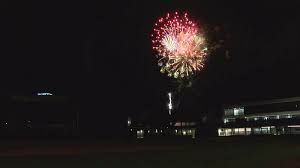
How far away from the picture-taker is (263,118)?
379ft

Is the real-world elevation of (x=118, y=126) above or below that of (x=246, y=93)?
below

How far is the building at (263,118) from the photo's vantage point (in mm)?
100175

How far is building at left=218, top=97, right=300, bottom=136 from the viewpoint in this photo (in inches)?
3944

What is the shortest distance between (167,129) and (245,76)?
34919 mm

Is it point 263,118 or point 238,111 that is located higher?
point 238,111

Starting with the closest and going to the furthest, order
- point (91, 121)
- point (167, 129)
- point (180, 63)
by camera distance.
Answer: point (180, 63), point (91, 121), point (167, 129)

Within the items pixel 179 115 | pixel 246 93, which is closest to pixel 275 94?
pixel 246 93

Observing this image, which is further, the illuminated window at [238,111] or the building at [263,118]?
the illuminated window at [238,111]

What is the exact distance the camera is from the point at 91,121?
7219 centimetres

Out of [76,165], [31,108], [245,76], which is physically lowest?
[76,165]

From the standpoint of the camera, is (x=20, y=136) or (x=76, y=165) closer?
(x=76, y=165)

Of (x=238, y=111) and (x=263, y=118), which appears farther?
(x=238, y=111)

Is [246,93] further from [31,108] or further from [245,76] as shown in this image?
[31,108]

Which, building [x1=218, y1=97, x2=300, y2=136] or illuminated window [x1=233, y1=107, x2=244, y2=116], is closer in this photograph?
building [x1=218, y1=97, x2=300, y2=136]
